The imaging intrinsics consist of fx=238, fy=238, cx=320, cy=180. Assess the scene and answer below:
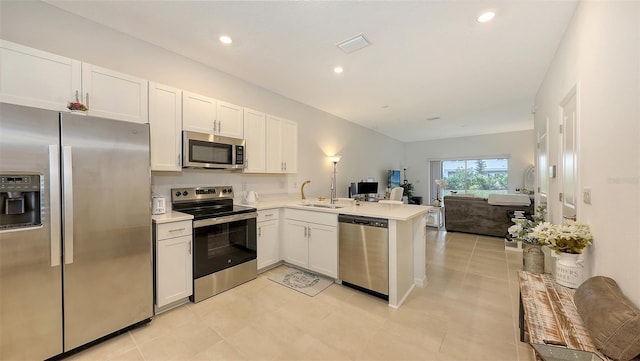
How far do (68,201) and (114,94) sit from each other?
3.44 feet

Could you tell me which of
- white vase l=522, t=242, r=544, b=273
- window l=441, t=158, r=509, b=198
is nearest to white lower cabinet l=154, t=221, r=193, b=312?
white vase l=522, t=242, r=544, b=273

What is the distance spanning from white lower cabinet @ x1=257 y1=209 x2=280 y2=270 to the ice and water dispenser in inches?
75.8

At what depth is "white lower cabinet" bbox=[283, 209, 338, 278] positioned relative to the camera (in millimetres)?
2910

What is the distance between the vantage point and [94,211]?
180 centimetres

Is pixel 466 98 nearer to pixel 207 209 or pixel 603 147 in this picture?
pixel 603 147

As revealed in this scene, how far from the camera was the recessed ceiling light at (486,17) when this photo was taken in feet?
6.88

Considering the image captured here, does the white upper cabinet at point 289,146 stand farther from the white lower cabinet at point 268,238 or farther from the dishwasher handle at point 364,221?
the dishwasher handle at point 364,221

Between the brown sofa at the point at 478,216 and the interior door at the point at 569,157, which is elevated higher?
the interior door at the point at 569,157

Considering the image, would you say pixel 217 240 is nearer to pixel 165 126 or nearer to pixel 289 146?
pixel 165 126

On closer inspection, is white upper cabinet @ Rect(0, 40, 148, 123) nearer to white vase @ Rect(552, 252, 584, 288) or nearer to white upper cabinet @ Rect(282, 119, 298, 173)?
white upper cabinet @ Rect(282, 119, 298, 173)

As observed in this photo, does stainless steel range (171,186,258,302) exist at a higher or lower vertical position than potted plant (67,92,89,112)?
lower

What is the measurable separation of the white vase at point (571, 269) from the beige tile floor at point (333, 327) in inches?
25.7

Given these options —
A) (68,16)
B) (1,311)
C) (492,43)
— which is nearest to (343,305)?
(1,311)

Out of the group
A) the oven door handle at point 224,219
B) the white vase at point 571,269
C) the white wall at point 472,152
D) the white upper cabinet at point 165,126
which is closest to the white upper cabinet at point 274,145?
the oven door handle at point 224,219
